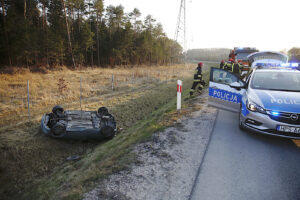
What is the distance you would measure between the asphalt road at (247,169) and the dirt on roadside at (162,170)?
0.20 m

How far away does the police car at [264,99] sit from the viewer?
457cm

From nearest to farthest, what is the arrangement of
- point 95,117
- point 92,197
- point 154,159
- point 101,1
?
Answer: point 92,197, point 154,159, point 95,117, point 101,1

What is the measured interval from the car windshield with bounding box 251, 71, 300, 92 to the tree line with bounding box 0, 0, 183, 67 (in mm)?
23666

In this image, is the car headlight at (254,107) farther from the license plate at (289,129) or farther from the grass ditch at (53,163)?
the grass ditch at (53,163)

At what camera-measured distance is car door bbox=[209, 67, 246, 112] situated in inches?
249

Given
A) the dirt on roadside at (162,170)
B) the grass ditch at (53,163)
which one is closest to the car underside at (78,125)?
the grass ditch at (53,163)

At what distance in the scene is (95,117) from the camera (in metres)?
7.74

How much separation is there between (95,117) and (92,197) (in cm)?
489

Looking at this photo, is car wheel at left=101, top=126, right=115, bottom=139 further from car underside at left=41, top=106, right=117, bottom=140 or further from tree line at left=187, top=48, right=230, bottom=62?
tree line at left=187, top=48, right=230, bottom=62

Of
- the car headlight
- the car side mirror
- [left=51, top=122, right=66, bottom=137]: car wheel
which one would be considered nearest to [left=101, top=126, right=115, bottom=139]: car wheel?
[left=51, top=122, right=66, bottom=137]: car wheel

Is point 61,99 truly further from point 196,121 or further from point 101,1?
point 101,1

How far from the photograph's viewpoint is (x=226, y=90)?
6.67m

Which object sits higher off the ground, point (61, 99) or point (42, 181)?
point (61, 99)

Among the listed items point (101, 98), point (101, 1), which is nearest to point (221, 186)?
point (101, 98)
